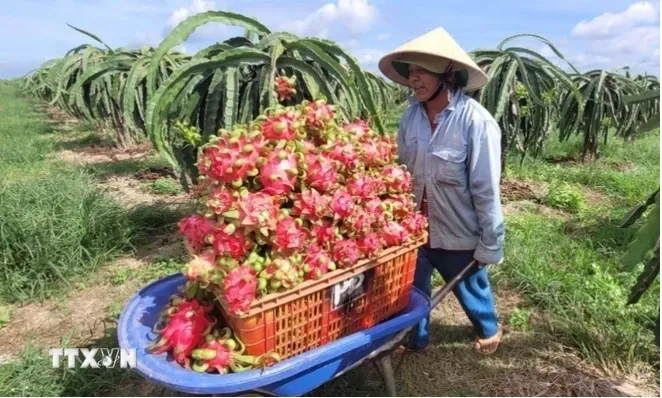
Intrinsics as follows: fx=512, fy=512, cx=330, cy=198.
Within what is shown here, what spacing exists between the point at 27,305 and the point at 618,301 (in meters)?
3.52

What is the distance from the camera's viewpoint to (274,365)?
4.74 feet

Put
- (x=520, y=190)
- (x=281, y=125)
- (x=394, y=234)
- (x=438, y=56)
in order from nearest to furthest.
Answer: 1. (x=281, y=125)
2. (x=394, y=234)
3. (x=438, y=56)
4. (x=520, y=190)

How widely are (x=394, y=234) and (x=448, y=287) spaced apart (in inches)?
17.7

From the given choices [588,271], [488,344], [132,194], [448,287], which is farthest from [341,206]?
[132,194]

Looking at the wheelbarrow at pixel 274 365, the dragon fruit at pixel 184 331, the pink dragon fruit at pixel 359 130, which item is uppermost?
the pink dragon fruit at pixel 359 130

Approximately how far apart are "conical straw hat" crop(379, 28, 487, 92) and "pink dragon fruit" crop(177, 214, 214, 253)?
109 cm

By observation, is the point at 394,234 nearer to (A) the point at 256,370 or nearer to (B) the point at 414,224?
(B) the point at 414,224

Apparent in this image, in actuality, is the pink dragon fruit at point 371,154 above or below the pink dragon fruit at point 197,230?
above

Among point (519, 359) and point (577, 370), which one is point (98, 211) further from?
point (577, 370)

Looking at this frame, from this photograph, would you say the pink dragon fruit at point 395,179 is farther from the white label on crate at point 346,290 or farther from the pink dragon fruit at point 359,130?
the white label on crate at point 346,290

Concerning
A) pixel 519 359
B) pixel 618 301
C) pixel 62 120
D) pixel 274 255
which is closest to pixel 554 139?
pixel 618 301

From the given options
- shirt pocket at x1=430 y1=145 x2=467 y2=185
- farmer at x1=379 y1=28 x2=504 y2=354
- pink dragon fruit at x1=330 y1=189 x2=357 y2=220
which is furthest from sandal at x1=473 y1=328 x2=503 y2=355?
pink dragon fruit at x1=330 y1=189 x2=357 y2=220

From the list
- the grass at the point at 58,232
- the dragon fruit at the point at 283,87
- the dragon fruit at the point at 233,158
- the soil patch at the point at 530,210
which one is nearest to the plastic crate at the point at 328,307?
the dragon fruit at the point at 233,158

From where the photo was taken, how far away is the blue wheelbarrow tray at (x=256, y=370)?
1.37 meters
